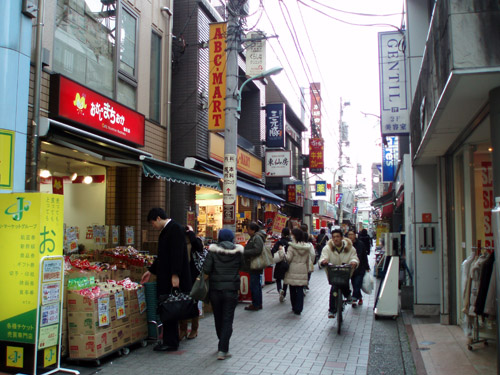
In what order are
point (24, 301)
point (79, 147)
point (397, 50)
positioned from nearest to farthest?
point (24, 301), point (79, 147), point (397, 50)

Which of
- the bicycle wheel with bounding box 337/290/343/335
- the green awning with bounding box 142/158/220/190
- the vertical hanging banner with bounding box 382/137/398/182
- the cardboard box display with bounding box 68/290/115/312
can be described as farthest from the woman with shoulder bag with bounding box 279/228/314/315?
the vertical hanging banner with bounding box 382/137/398/182

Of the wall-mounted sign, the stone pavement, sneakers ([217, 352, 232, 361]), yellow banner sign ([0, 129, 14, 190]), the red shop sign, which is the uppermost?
the wall-mounted sign

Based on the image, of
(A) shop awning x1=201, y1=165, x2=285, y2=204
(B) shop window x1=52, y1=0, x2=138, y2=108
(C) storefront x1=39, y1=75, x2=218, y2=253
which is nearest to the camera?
(C) storefront x1=39, y1=75, x2=218, y2=253

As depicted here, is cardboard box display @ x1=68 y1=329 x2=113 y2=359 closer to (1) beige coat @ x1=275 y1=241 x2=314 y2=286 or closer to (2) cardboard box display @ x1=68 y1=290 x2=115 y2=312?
(2) cardboard box display @ x1=68 y1=290 x2=115 y2=312

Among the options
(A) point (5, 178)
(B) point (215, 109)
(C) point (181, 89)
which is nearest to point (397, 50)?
(B) point (215, 109)

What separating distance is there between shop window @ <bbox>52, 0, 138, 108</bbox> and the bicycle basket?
6.42m

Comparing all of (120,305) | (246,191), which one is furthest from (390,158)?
(120,305)

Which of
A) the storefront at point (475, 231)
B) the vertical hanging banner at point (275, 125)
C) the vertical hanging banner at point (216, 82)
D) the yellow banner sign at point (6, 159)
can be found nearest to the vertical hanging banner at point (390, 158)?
the vertical hanging banner at point (275, 125)

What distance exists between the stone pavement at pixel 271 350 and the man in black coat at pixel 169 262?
0.24m

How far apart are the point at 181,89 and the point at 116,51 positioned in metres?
3.37

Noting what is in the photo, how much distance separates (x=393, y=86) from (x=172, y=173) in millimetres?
6032

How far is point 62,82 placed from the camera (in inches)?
332

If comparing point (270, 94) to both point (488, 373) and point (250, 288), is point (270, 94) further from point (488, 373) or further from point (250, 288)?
point (488, 373)

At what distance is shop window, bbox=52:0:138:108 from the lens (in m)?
8.98
